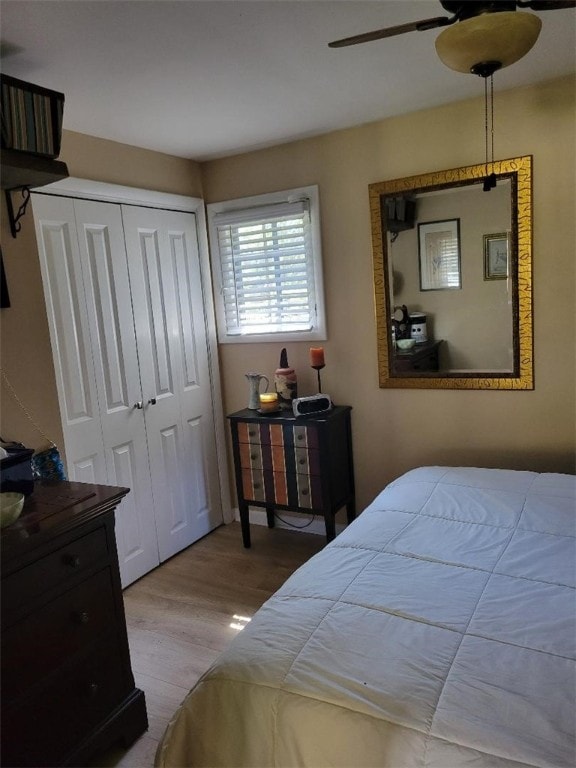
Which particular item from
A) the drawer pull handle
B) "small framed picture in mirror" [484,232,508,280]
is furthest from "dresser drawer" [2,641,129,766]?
"small framed picture in mirror" [484,232,508,280]

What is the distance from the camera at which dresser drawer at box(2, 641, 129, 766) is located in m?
1.50

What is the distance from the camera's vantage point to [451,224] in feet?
9.36

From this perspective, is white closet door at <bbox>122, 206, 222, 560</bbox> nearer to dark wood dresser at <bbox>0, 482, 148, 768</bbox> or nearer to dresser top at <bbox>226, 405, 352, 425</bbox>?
dresser top at <bbox>226, 405, 352, 425</bbox>

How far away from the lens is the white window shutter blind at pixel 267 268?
10.7 feet

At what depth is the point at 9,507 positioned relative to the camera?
1585 millimetres

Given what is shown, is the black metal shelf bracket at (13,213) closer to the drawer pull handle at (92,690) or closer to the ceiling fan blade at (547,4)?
the drawer pull handle at (92,690)

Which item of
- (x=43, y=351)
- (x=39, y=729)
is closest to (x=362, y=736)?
(x=39, y=729)

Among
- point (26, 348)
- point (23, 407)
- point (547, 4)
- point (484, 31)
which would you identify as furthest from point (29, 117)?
point (547, 4)

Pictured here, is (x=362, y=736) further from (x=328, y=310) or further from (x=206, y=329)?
(x=206, y=329)

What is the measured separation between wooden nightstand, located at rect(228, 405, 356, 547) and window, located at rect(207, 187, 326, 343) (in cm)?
58

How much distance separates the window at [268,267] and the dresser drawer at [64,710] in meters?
2.09

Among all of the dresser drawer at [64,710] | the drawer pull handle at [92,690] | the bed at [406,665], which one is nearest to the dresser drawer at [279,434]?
the bed at [406,665]

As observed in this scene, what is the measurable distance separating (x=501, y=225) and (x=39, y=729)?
9.15ft

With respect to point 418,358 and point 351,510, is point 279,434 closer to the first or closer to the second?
point 351,510
